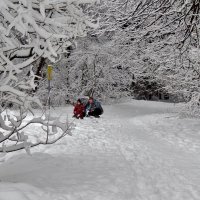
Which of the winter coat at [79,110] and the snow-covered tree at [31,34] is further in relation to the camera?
the winter coat at [79,110]

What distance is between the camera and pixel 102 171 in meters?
6.81

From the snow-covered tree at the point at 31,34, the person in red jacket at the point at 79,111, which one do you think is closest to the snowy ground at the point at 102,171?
the snow-covered tree at the point at 31,34

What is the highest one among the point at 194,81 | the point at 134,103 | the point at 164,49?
the point at 164,49

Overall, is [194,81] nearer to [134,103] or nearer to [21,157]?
[21,157]

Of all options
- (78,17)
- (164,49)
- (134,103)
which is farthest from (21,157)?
(134,103)

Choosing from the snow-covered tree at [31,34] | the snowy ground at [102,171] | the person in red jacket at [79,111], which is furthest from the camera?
the person in red jacket at [79,111]

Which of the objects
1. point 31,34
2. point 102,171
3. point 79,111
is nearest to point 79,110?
point 79,111

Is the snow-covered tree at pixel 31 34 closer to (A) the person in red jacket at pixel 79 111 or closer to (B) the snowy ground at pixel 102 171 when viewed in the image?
(B) the snowy ground at pixel 102 171

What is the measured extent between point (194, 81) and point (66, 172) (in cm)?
1010

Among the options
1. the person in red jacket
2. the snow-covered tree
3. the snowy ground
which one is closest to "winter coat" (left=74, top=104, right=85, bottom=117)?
the person in red jacket

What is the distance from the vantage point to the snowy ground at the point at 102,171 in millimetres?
5445

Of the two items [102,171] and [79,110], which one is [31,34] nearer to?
[102,171]

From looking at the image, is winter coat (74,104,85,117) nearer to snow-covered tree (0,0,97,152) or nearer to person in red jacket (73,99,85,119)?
person in red jacket (73,99,85,119)

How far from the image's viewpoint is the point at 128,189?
5.90 metres
